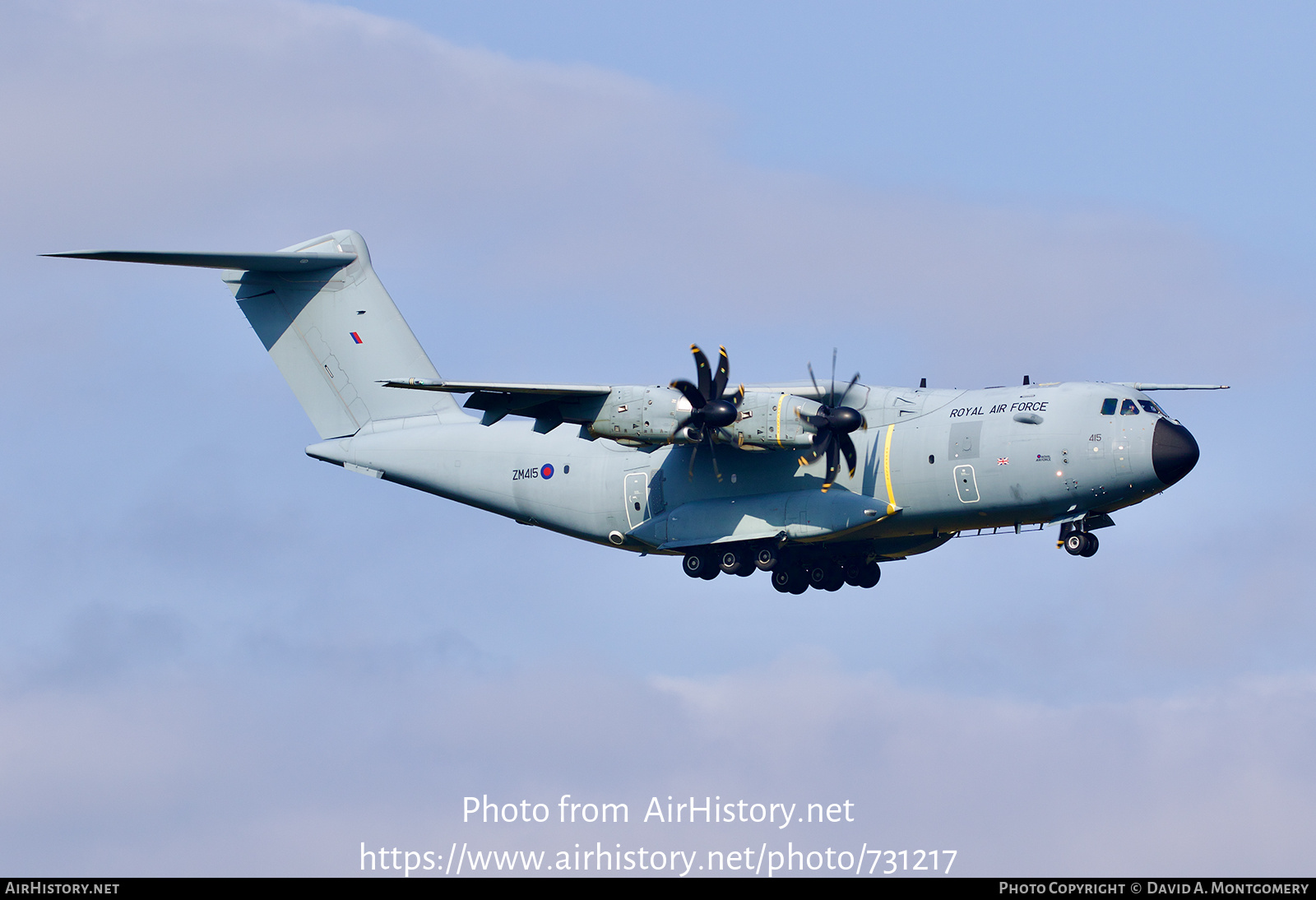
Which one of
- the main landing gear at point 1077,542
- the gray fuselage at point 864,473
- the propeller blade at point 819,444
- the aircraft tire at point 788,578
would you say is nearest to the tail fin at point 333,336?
the gray fuselage at point 864,473

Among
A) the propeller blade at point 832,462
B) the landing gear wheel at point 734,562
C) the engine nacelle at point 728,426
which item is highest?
the engine nacelle at point 728,426

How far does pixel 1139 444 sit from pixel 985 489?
2.60 metres

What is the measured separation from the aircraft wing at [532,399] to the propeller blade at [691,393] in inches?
53.9

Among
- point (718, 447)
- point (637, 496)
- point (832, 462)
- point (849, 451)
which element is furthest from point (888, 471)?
point (637, 496)

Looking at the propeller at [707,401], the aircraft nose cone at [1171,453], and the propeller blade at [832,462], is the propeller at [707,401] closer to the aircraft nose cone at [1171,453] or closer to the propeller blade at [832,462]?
the propeller blade at [832,462]

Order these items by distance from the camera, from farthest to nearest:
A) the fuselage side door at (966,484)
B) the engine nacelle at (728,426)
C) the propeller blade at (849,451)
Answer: the propeller blade at (849,451) < the engine nacelle at (728,426) < the fuselage side door at (966,484)

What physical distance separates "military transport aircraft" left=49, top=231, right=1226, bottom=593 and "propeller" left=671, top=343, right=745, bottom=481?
31mm

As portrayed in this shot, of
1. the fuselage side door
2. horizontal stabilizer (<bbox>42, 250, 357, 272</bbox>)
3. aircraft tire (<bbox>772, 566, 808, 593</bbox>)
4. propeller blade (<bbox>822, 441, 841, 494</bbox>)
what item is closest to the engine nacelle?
propeller blade (<bbox>822, 441, 841, 494</bbox>)

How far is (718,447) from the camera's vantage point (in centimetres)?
3234

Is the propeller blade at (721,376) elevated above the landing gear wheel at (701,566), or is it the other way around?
the propeller blade at (721,376)

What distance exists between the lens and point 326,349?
36750 millimetres

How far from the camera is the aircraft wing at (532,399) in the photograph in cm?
3075
